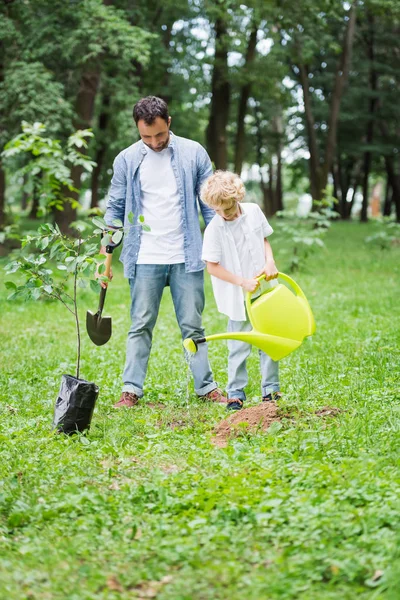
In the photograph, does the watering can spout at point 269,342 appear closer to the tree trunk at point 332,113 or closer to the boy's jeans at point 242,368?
the boy's jeans at point 242,368

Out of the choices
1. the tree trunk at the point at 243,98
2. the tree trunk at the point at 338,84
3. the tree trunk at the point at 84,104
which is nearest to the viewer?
the tree trunk at the point at 84,104

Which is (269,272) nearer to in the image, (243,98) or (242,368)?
(242,368)

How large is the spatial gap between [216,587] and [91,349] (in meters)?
4.79

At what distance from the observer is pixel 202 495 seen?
343cm

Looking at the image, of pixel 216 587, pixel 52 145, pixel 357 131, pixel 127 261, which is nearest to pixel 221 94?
pixel 357 131

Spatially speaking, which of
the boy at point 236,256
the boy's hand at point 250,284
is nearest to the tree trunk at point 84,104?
the boy at point 236,256

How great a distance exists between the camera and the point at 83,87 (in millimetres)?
14867

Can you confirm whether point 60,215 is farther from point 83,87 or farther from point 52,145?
point 52,145

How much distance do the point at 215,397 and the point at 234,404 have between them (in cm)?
34

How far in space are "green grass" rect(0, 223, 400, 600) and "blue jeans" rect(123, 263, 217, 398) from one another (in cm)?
19

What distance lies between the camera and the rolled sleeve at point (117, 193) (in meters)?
5.17

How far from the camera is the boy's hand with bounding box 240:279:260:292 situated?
458 cm

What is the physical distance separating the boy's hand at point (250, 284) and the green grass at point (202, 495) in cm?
74

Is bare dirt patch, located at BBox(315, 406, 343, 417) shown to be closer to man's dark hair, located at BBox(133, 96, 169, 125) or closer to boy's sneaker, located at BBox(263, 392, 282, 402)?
boy's sneaker, located at BBox(263, 392, 282, 402)
